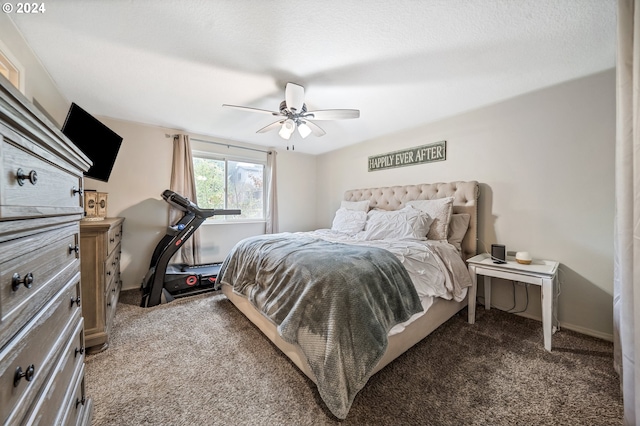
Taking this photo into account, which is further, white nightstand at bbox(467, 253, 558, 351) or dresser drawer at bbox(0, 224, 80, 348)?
white nightstand at bbox(467, 253, 558, 351)

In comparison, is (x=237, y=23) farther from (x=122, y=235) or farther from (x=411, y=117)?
(x=122, y=235)

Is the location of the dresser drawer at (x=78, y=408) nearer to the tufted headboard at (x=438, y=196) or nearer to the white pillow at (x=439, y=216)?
the white pillow at (x=439, y=216)

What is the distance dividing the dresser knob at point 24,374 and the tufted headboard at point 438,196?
10.6ft

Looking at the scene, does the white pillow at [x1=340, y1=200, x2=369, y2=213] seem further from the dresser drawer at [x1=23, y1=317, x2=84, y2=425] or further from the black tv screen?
the dresser drawer at [x1=23, y1=317, x2=84, y2=425]

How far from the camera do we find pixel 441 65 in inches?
76.9

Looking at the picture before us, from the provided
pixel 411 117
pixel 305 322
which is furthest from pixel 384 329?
pixel 411 117

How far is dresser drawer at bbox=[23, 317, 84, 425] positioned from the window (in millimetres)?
3068

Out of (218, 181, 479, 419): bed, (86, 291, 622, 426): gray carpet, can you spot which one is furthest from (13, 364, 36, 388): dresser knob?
(218, 181, 479, 419): bed

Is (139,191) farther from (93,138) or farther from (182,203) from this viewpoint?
(93,138)

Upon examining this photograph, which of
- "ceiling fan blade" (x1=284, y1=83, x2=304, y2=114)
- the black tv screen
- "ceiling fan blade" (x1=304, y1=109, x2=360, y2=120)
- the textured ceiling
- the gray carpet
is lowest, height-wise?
the gray carpet

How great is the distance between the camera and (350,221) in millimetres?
3430

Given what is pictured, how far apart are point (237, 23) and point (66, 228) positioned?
1521 millimetres

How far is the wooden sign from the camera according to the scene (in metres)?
3.10

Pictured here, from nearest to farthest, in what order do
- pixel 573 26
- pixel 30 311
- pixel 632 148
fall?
pixel 30 311
pixel 632 148
pixel 573 26
